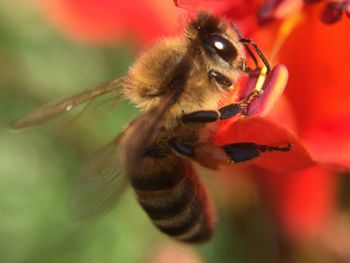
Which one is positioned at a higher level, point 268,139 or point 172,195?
point 268,139

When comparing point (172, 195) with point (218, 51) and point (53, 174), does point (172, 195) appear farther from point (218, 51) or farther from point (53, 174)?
point (53, 174)

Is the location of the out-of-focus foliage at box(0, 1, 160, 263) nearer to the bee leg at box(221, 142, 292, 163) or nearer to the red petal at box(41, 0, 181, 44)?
the red petal at box(41, 0, 181, 44)

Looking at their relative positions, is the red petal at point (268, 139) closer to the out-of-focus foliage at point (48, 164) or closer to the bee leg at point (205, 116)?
the bee leg at point (205, 116)

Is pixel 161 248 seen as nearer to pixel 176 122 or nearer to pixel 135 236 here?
pixel 135 236

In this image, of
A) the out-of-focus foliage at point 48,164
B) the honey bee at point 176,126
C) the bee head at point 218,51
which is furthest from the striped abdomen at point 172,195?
the out-of-focus foliage at point 48,164

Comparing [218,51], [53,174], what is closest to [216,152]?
[218,51]

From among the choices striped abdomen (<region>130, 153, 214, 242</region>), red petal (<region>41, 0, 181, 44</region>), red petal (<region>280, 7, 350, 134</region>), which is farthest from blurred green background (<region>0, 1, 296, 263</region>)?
striped abdomen (<region>130, 153, 214, 242</region>)
